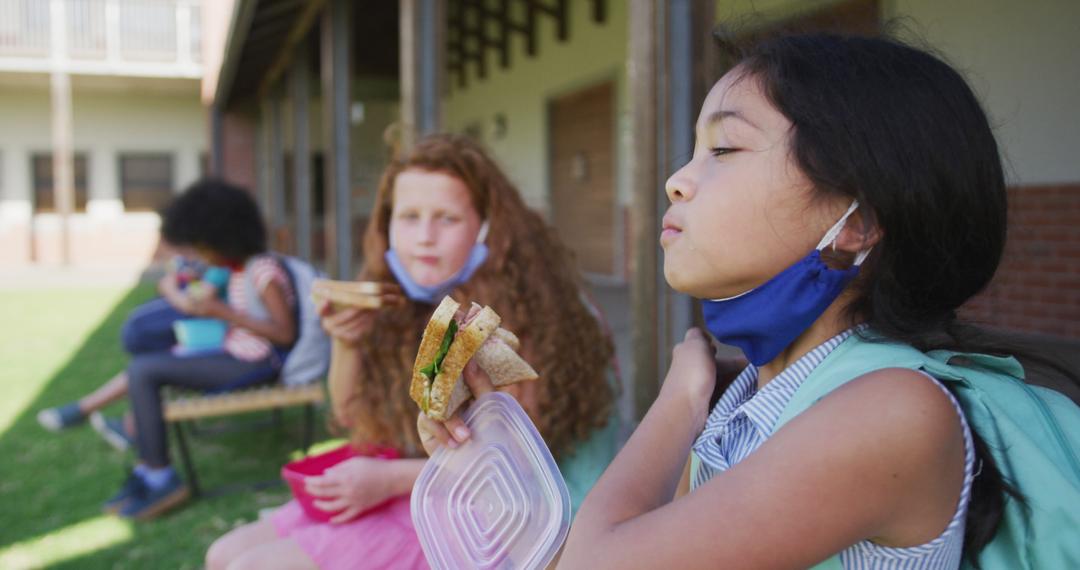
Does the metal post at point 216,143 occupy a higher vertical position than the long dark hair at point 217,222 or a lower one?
higher

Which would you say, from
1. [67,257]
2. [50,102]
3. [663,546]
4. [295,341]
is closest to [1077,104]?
[663,546]

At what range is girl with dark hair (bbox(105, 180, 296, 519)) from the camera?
3570 mm

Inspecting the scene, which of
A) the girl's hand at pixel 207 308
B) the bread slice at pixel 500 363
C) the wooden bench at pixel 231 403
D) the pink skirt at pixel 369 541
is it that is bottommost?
the wooden bench at pixel 231 403

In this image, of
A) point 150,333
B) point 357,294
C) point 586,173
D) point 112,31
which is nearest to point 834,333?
point 357,294

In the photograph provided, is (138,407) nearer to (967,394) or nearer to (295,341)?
(295,341)

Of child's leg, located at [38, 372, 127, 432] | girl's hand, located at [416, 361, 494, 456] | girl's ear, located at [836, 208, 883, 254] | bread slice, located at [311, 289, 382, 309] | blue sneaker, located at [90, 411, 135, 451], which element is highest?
girl's ear, located at [836, 208, 883, 254]

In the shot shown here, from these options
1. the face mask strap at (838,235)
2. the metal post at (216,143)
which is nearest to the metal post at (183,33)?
the metal post at (216,143)

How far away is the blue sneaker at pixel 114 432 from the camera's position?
4453mm

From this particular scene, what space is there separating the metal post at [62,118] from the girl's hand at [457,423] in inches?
676

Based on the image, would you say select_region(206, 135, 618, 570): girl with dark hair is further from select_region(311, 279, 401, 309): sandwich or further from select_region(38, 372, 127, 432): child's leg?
select_region(38, 372, 127, 432): child's leg

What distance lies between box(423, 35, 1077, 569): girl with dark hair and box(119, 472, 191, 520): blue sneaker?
2.96 meters

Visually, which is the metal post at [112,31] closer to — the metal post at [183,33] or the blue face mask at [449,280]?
the metal post at [183,33]

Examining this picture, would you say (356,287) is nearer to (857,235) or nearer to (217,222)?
(857,235)

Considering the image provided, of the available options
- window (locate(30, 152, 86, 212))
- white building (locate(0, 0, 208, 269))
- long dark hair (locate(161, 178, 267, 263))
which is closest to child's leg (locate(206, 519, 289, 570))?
long dark hair (locate(161, 178, 267, 263))
